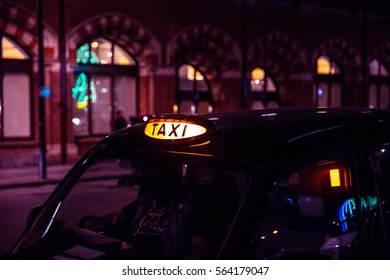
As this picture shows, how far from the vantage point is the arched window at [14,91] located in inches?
738

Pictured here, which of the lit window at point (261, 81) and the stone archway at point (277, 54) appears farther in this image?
the lit window at point (261, 81)

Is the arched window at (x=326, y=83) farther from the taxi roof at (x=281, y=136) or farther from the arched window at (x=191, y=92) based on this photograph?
the taxi roof at (x=281, y=136)

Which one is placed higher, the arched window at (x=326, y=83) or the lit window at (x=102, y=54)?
the lit window at (x=102, y=54)

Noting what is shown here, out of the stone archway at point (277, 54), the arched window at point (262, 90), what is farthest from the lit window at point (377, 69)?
the arched window at point (262, 90)

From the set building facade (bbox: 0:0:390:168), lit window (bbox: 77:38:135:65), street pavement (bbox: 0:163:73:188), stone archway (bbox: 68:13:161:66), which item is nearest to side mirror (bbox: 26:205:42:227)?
street pavement (bbox: 0:163:73:188)

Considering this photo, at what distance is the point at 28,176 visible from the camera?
16344 mm

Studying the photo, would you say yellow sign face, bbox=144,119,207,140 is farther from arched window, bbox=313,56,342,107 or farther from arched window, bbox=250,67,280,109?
arched window, bbox=313,56,342,107

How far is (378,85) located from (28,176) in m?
20.1

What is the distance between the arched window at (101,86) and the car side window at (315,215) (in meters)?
17.8

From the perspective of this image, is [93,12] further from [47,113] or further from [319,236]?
[319,236]

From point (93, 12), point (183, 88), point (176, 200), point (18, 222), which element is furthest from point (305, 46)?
point (176, 200)

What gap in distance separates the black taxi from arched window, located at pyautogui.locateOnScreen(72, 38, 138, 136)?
1735 cm

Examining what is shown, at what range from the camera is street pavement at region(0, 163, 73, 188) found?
49.0ft

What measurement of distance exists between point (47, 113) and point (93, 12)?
3.54m
